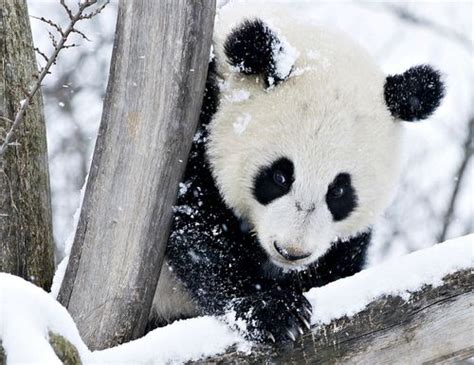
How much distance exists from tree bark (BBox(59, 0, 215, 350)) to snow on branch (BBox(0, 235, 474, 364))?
425 mm

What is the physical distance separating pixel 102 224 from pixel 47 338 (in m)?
1.07

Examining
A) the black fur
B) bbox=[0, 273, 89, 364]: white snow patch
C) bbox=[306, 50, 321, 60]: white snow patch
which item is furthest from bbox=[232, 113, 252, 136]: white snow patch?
bbox=[0, 273, 89, 364]: white snow patch

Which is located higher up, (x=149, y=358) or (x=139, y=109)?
(x=139, y=109)

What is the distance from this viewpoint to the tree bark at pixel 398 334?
347 cm

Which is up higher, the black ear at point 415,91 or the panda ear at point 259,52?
the panda ear at point 259,52

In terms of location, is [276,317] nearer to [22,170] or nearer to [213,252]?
[213,252]

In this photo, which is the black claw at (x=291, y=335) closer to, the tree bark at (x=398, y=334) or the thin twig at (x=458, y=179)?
the tree bark at (x=398, y=334)

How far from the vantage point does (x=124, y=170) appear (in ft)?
12.0

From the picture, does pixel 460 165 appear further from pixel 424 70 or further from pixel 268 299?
pixel 268 299

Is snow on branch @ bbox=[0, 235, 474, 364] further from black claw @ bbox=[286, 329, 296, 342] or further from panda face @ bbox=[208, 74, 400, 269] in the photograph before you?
panda face @ bbox=[208, 74, 400, 269]

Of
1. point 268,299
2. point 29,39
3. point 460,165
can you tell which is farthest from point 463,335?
point 460,165

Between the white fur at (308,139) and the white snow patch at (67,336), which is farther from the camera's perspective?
the white fur at (308,139)

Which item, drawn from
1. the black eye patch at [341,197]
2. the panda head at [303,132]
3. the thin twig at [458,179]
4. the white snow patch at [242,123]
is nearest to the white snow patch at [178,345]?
the panda head at [303,132]

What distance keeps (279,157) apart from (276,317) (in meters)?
0.81
